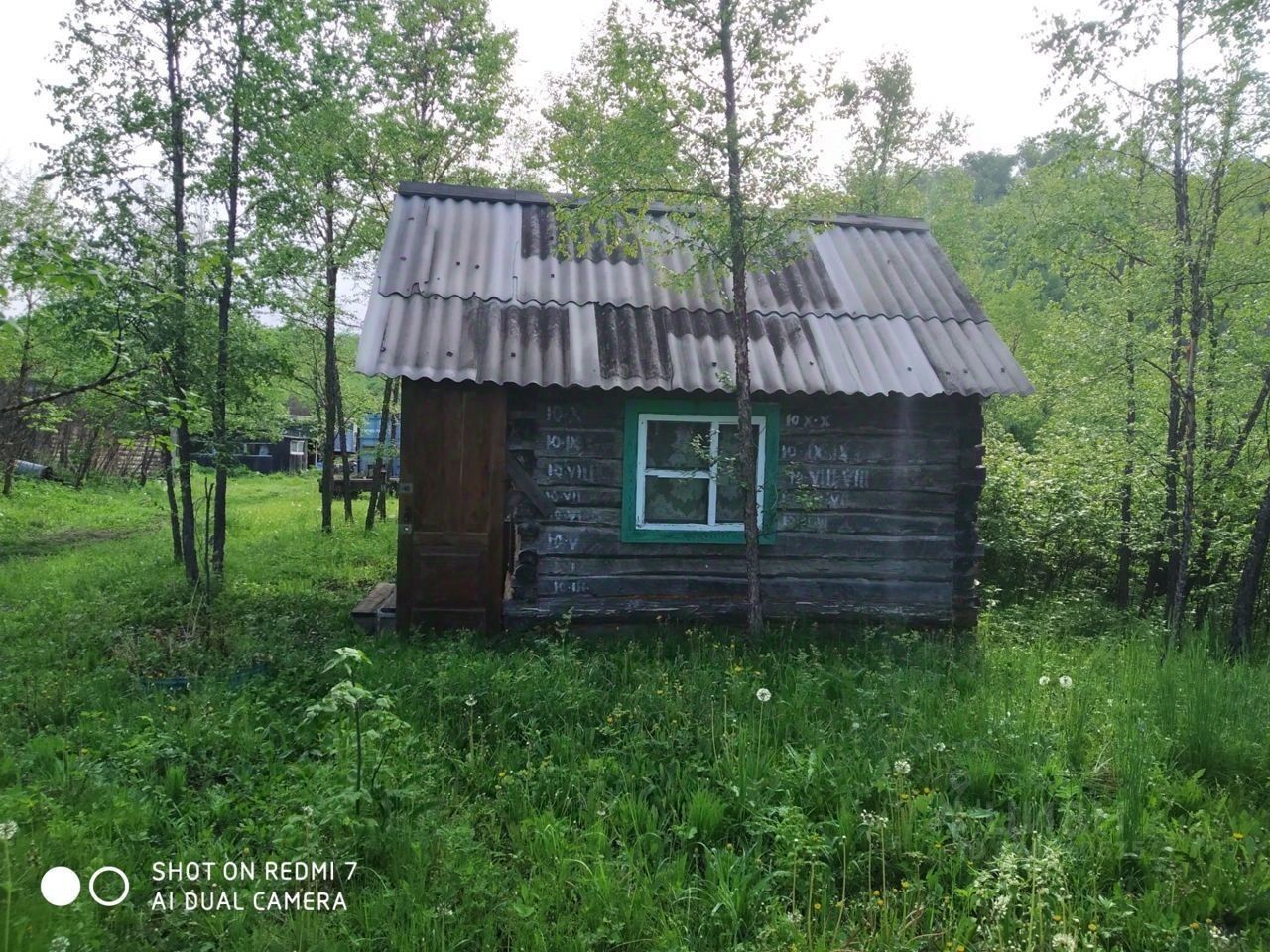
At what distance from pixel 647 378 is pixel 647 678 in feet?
9.02

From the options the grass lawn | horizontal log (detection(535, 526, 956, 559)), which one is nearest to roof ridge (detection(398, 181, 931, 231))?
horizontal log (detection(535, 526, 956, 559))

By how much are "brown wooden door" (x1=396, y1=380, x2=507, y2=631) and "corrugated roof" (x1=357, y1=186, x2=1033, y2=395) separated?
51cm

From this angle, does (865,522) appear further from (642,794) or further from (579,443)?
(642,794)

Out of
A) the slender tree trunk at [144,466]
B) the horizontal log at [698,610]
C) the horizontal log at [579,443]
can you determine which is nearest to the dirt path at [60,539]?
the slender tree trunk at [144,466]

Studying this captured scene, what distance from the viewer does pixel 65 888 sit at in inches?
119

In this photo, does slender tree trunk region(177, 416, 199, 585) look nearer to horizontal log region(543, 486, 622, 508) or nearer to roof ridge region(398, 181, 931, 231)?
roof ridge region(398, 181, 931, 231)

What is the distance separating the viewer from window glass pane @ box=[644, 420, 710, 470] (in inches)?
291

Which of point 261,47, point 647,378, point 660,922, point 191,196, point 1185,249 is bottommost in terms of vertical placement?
point 660,922

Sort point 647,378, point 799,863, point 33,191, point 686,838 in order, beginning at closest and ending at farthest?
1. point 799,863
2. point 686,838
3. point 647,378
4. point 33,191

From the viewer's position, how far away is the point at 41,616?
764cm

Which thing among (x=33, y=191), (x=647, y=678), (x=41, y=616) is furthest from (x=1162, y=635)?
(x=33, y=191)

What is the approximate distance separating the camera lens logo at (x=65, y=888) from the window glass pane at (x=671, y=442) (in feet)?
17.0

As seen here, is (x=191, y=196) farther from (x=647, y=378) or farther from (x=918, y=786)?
(x=918, y=786)

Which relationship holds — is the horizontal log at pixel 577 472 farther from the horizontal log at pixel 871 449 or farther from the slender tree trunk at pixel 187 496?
the slender tree trunk at pixel 187 496
